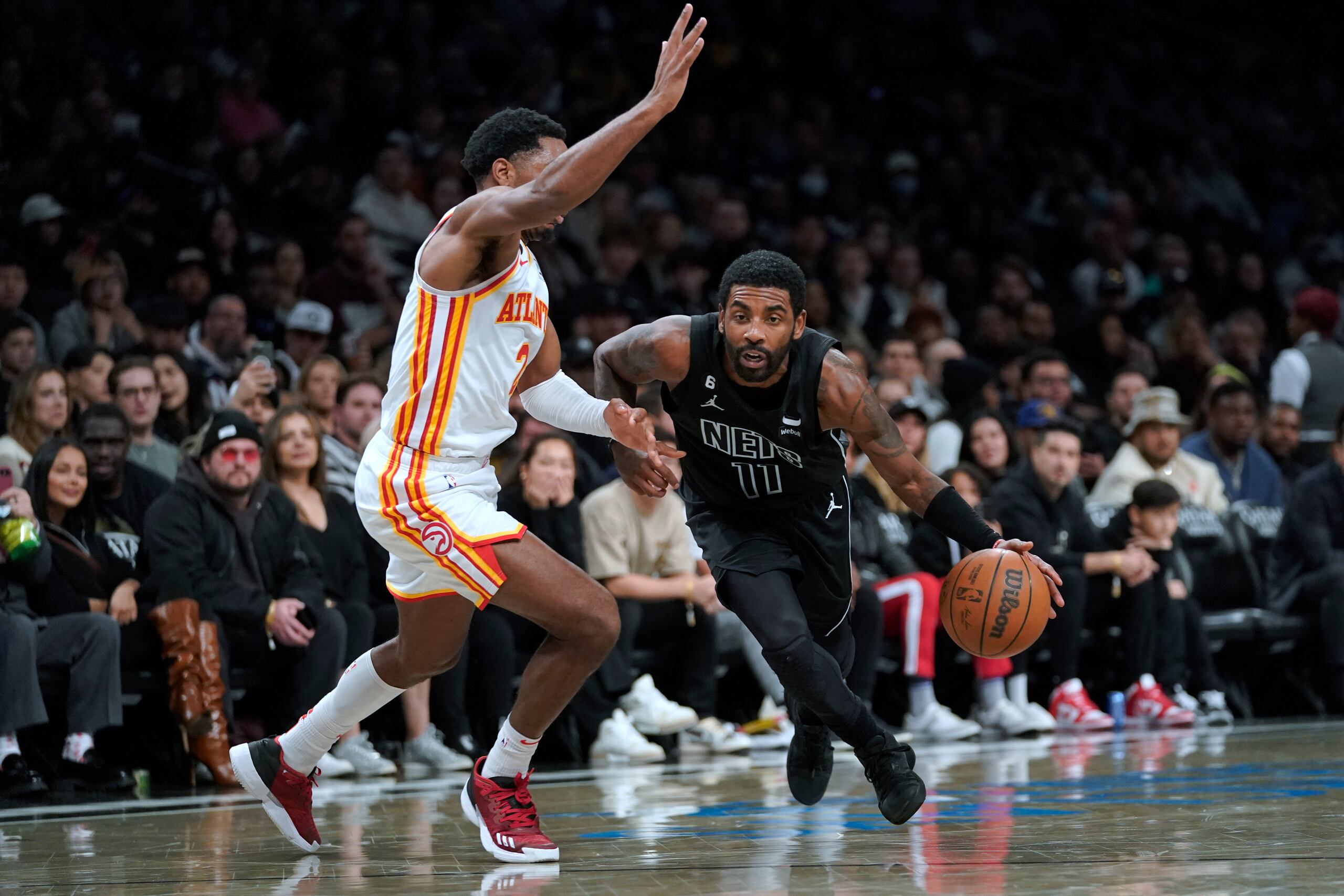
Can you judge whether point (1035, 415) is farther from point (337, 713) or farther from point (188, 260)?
point (337, 713)

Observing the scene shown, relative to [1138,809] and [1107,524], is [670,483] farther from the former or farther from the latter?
A: [1107,524]

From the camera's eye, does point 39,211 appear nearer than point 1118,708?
No

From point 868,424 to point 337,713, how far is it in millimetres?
1699

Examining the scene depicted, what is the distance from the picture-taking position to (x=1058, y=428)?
8625mm

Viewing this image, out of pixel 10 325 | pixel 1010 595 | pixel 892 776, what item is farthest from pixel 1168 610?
pixel 10 325

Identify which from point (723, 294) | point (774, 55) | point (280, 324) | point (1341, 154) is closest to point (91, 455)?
point (280, 324)

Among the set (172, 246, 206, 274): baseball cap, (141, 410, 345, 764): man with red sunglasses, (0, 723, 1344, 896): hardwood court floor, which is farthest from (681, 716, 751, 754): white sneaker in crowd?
(172, 246, 206, 274): baseball cap

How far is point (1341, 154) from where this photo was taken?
16.1 meters

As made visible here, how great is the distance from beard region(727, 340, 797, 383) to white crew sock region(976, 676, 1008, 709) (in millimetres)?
3780

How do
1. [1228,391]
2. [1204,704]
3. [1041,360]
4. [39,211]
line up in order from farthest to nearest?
[1041,360]
[1228,391]
[39,211]
[1204,704]

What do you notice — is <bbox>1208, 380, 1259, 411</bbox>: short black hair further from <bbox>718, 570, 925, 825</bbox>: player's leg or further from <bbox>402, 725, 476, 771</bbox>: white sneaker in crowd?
<bbox>718, 570, 925, 825</bbox>: player's leg

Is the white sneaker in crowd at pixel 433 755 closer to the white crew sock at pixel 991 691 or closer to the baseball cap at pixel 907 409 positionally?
the white crew sock at pixel 991 691

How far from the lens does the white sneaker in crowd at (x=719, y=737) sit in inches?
300

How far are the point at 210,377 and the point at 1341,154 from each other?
11741mm
